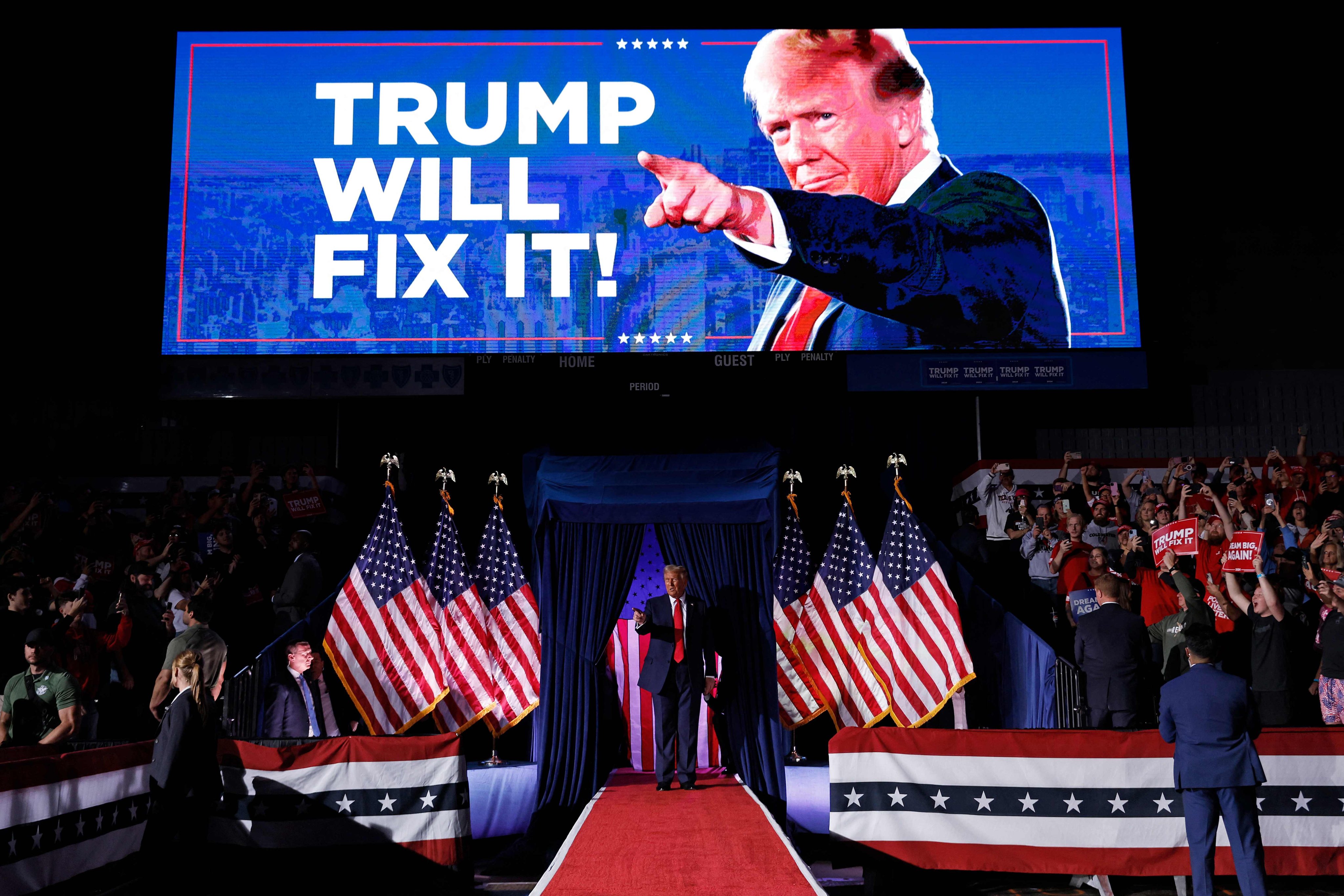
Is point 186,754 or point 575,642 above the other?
point 575,642

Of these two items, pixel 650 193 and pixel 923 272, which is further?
pixel 650 193

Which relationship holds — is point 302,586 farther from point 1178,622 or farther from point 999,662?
point 1178,622

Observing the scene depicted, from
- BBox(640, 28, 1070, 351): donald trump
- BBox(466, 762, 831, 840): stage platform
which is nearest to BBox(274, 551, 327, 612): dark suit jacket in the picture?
BBox(466, 762, 831, 840): stage platform

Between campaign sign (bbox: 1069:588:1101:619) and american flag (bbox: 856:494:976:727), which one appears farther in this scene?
campaign sign (bbox: 1069:588:1101:619)

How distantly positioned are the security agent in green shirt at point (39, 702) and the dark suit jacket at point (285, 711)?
57.3 inches

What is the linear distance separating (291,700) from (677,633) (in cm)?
315

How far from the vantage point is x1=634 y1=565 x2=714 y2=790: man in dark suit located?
10.0m

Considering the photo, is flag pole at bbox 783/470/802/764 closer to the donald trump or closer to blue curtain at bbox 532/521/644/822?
the donald trump

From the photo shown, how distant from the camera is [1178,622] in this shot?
9969mm

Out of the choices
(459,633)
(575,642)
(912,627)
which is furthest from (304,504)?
(912,627)

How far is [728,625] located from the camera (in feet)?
36.2

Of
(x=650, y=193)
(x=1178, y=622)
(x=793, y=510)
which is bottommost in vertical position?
(x=1178, y=622)

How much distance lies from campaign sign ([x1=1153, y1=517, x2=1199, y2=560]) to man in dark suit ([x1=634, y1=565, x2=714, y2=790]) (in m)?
3.94

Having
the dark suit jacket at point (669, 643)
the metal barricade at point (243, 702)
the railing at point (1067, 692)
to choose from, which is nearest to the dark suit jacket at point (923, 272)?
the dark suit jacket at point (669, 643)
